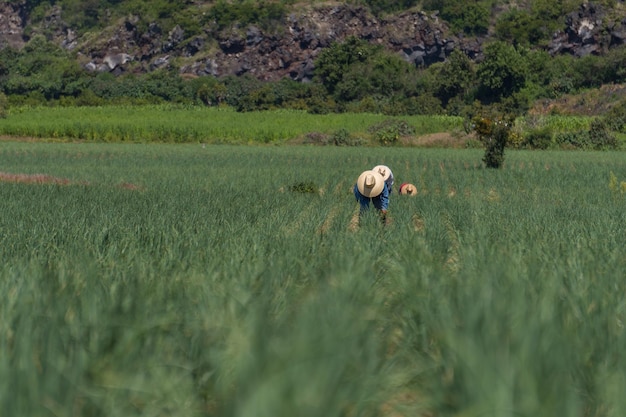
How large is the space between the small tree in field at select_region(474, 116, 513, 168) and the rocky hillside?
227 ft

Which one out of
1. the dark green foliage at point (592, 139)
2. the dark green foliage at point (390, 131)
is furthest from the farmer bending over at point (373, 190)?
the dark green foliage at point (390, 131)

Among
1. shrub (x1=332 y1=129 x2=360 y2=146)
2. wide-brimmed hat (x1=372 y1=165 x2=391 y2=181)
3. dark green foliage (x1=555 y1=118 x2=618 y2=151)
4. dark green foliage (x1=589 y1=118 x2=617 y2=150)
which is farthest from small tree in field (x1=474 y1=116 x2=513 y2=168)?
shrub (x1=332 y1=129 x2=360 y2=146)

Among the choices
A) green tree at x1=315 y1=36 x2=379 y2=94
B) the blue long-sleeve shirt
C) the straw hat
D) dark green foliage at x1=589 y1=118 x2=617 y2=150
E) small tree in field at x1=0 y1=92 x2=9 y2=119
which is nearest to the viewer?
the blue long-sleeve shirt

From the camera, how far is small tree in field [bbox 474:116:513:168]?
25136mm

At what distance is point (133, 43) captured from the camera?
110 meters

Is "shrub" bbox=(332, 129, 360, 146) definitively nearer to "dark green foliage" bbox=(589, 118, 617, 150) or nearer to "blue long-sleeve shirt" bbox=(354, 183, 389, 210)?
"dark green foliage" bbox=(589, 118, 617, 150)

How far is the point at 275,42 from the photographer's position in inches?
4018

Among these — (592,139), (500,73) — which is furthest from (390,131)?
(500,73)

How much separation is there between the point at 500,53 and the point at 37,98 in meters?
40.1

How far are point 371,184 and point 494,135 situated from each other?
15.7 metres

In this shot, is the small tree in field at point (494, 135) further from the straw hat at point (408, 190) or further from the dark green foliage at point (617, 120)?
the dark green foliage at point (617, 120)

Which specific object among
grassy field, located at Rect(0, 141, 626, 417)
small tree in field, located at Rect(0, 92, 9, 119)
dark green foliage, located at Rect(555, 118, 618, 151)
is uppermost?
grassy field, located at Rect(0, 141, 626, 417)

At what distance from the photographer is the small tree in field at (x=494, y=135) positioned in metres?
25.1

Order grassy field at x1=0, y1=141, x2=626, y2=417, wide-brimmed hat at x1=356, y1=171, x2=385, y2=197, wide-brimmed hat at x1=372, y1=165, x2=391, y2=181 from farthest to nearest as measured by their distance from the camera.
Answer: wide-brimmed hat at x1=372, y1=165, x2=391, y2=181, wide-brimmed hat at x1=356, y1=171, x2=385, y2=197, grassy field at x1=0, y1=141, x2=626, y2=417
